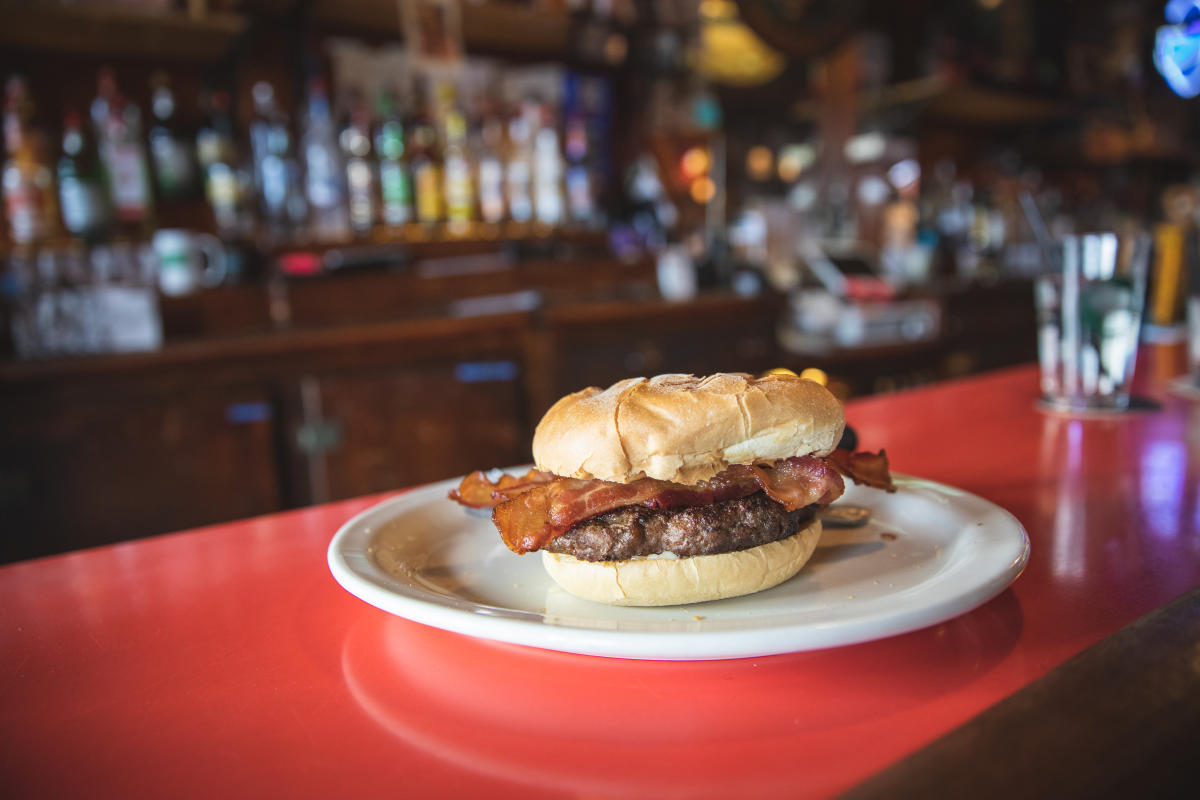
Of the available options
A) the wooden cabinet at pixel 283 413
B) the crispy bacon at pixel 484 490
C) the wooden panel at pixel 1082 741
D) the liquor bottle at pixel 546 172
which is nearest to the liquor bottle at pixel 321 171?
the wooden cabinet at pixel 283 413

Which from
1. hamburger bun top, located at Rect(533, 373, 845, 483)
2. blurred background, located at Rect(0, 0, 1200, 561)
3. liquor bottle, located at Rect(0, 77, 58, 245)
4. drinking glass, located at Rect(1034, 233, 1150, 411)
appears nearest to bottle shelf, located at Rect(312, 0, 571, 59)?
blurred background, located at Rect(0, 0, 1200, 561)

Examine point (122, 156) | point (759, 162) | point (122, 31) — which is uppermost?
point (122, 31)

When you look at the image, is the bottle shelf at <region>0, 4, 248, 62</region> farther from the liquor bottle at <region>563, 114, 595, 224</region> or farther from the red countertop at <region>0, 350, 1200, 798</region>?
the red countertop at <region>0, 350, 1200, 798</region>

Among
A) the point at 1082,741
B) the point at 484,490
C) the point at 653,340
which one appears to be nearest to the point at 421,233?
the point at 653,340

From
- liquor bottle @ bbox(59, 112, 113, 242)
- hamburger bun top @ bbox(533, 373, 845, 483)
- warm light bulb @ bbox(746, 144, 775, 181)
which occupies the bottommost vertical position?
hamburger bun top @ bbox(533, 373, 845, 483)

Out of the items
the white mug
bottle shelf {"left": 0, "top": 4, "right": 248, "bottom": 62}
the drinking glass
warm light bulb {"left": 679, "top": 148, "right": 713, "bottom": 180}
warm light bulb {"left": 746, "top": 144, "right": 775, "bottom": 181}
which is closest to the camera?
the drinking glass

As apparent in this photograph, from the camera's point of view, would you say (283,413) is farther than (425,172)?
No

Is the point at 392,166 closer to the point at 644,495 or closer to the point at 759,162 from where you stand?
the point at 759,162

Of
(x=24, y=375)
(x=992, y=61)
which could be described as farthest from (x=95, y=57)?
(x=992, y=61)
